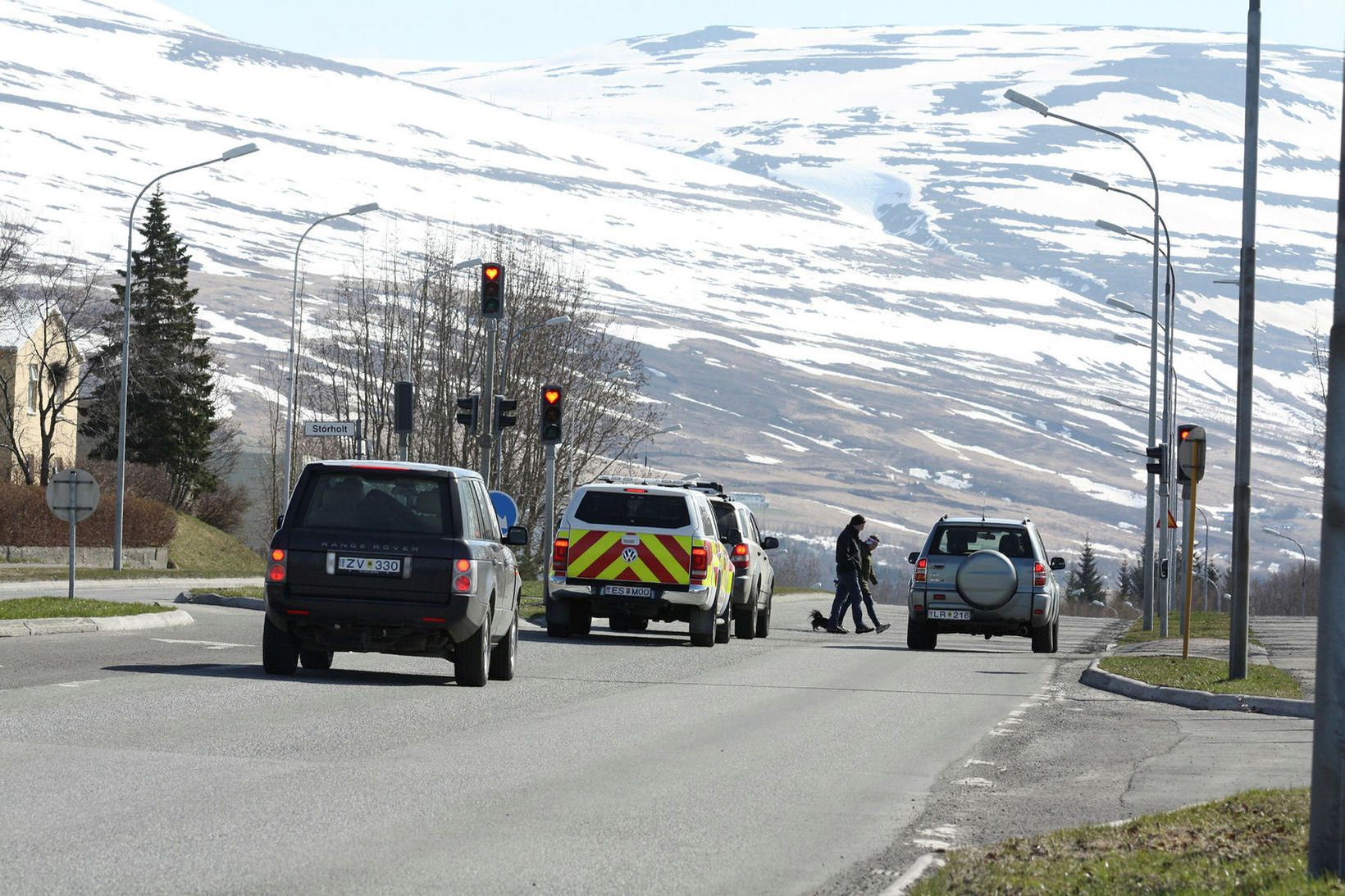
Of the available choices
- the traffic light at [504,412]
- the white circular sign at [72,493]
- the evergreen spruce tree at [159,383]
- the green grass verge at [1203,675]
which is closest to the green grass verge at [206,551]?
the evergreen spruce tree at [159,383]

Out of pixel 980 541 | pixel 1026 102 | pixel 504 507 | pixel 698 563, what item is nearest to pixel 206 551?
pixel 504 507

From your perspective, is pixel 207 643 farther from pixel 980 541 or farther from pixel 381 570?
pixel 980 541

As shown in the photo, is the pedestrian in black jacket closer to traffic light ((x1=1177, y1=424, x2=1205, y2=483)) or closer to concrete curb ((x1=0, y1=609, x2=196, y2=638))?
traffic light ((x1=1177, y1=424, x2=1205, y2=483))

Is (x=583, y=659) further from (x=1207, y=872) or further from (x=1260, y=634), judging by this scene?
(x=1260, y=634)

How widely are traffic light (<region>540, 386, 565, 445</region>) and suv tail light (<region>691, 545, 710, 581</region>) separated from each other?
8.61 metres

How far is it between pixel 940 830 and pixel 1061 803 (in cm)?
148

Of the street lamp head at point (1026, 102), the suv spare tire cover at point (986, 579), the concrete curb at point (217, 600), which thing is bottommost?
the concrete curb at point (217, 600)

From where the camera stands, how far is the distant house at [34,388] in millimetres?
73062

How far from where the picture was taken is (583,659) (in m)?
22.5

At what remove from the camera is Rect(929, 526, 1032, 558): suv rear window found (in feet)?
90.9

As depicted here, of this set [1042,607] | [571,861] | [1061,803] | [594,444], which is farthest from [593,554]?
[594,444]

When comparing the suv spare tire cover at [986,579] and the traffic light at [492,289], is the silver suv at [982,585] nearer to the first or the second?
the suv spare tire cover at [986,579]

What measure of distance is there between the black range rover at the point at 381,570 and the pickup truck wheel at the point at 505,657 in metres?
0.76

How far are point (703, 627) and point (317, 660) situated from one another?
8.54 meters
